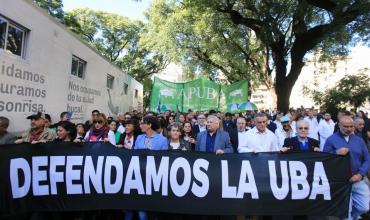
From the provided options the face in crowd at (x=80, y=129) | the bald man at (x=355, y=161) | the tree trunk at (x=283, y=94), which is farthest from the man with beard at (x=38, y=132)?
the tree trunk at (x=283, y=94)

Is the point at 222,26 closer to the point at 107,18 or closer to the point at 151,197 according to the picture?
the point at 151,197

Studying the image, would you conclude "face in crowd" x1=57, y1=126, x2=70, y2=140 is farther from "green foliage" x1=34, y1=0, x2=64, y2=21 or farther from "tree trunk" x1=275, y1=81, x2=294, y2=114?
"green foliage" x1=34, y1=0, x2=64, y2=21

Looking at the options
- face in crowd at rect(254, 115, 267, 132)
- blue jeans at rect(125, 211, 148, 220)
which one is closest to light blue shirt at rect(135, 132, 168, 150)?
blue jeans at rect(125, 211, 148, 220)

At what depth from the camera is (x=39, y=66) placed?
7.23 m

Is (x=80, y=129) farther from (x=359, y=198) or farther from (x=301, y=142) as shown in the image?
(x=359, y=198)

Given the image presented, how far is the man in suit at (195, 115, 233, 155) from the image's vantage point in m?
5.73

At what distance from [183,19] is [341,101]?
1259 centimetres

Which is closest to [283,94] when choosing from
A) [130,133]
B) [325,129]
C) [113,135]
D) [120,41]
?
[325,129]

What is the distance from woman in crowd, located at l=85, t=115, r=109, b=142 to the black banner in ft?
6.92

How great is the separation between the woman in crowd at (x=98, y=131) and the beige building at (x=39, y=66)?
41.1 inches

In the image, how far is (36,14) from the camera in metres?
7.10

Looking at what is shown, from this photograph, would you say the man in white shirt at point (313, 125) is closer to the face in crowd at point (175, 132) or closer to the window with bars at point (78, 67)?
the face in crowd at point (175, 132)

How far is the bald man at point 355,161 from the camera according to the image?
5113 mm

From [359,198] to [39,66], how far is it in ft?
19.6
